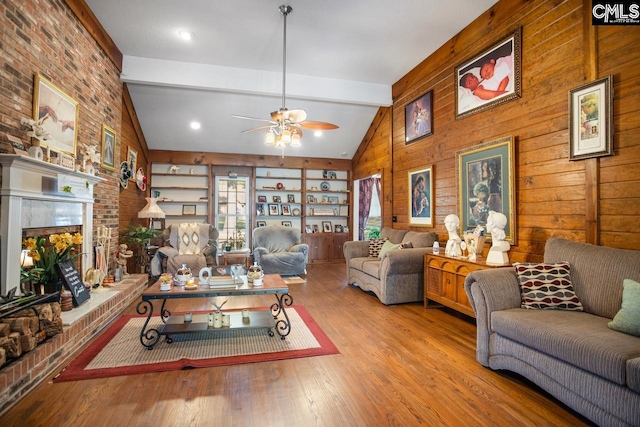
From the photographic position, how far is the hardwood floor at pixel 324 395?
179cm

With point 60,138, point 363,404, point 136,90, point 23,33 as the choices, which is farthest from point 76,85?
point 363,404

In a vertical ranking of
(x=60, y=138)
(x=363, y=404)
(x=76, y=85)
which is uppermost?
(x=76, y=85)

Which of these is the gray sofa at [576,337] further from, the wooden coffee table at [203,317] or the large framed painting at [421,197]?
the large framed painting at [421,197]

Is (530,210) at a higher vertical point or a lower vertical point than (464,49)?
lower

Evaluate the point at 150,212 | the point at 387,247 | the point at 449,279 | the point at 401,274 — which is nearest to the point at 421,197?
the point at 387,247

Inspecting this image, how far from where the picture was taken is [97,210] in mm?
4137

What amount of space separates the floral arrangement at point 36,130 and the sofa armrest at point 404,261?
365 cm

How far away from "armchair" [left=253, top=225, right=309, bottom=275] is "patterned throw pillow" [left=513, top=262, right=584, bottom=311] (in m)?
3.97

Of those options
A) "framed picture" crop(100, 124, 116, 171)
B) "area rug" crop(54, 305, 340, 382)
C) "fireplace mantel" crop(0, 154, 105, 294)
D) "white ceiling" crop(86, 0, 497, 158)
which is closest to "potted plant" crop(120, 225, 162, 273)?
"framed picture" crop(100, 124, 116, 171)

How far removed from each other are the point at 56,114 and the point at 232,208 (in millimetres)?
4597

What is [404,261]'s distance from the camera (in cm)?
401

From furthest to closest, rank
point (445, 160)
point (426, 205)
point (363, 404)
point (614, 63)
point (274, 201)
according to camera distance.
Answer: point (274, 201)
point (426, 205)
point (445, 160)
point (614, 63)
point (363, 404)

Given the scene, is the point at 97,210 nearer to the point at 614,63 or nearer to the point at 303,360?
the point at 303,360

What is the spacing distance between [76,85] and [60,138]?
71cm
